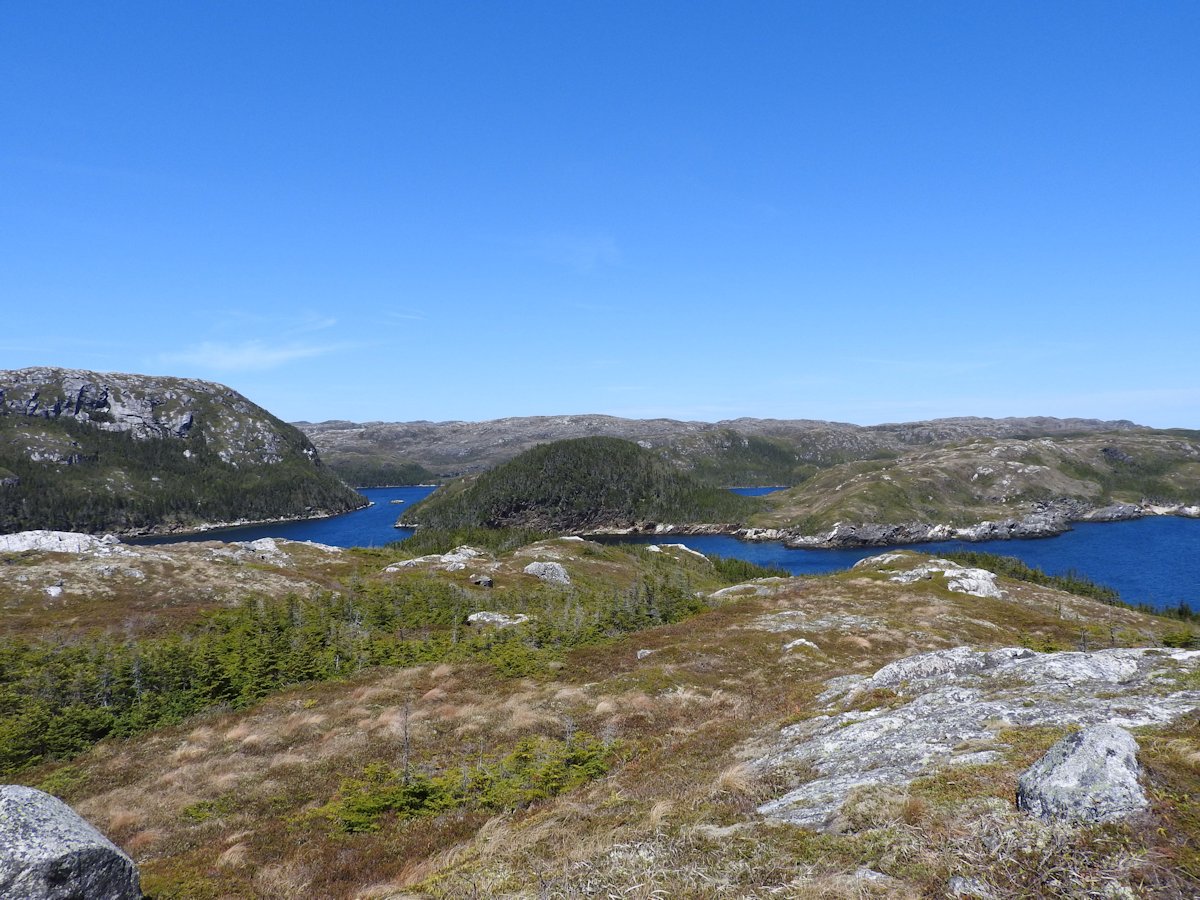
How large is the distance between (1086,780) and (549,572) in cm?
11487

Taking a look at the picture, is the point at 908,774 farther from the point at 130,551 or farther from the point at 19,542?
the point at 19,542

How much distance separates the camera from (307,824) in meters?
20.5

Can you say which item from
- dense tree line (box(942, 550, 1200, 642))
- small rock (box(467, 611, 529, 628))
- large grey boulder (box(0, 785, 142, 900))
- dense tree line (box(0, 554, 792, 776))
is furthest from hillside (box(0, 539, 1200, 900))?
dense tree line (box(942, 550, 1200, 642))

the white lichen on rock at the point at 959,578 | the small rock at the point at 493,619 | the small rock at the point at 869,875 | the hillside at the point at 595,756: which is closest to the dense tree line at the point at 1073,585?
the white lichen on rock at the point at 959,578

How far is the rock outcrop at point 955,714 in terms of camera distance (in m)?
14.8

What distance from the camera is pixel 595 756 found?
76.9 ft

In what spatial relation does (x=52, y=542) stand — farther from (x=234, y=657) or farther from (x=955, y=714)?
(x=955, y=714)

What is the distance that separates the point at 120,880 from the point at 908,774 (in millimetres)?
19277

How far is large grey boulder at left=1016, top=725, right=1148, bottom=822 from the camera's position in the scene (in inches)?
384

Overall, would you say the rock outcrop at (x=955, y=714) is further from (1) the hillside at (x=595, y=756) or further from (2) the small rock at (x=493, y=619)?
(2) the small rock at (x=493, y=619)

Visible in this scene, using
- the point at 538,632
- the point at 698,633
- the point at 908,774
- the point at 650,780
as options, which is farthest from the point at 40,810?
the point at 698,633

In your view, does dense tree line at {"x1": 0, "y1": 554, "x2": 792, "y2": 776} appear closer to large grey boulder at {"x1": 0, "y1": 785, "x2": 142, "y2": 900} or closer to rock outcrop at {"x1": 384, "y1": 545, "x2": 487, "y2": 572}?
Answer: large grey boulder at {"x1": 0, "y1": 785, "x2": 142, "y2": 900}

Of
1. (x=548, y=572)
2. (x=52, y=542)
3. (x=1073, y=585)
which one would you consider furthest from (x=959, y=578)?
A: (x=52, y=542)

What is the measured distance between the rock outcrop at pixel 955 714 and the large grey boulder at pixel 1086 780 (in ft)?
9.79
